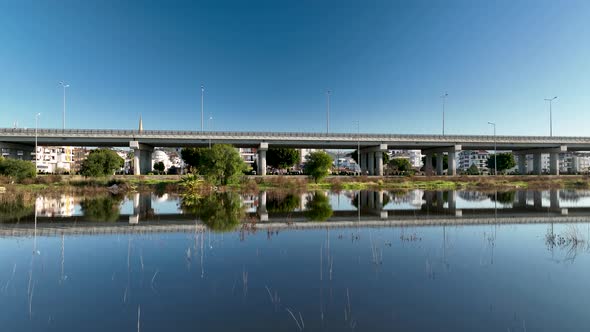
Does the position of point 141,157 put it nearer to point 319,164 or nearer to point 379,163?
point 319,164

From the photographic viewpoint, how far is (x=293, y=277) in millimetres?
8344

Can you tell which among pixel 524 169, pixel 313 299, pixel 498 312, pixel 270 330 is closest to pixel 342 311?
pixel 313 299

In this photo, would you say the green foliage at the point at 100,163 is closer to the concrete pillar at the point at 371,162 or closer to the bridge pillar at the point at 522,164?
the concrete pillar at the point at 371,162

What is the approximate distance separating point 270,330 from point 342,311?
154 cm

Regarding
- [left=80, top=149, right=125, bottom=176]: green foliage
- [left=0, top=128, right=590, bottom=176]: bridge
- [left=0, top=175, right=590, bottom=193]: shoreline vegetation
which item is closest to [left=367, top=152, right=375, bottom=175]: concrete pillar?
[left=0, top=128, right=590, bottom=176]: bridge

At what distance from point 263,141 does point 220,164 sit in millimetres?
27509

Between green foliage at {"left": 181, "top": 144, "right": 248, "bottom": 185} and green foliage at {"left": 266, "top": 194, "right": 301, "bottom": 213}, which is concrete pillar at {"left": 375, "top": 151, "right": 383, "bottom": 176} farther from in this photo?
green foliage at {"left": 266, "top": 194, "right": 301, "bottom": 213}

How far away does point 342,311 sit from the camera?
633 cm

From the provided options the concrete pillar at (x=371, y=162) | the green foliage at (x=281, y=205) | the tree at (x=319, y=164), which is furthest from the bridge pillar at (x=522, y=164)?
the green foliage at (x=281, y=205)

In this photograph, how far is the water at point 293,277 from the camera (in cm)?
602

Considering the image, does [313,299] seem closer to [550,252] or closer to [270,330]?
[270,330]

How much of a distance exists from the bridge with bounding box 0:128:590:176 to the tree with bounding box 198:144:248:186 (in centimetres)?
2314

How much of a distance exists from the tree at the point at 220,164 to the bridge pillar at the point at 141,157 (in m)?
29.8

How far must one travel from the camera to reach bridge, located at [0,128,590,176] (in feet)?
198
